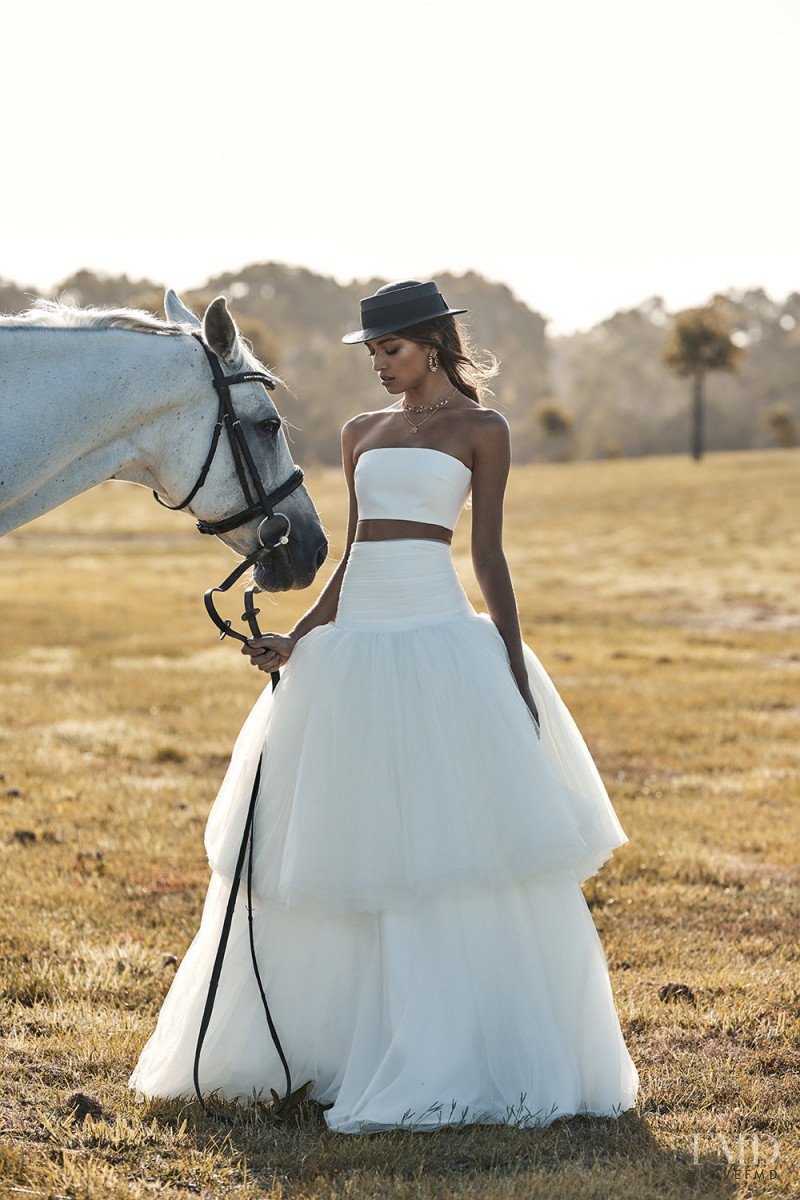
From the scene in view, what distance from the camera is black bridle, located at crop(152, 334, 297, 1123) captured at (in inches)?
136

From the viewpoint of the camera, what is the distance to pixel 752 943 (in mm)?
5141

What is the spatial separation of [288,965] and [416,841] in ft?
2.24

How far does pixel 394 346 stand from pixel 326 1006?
89.3 inches

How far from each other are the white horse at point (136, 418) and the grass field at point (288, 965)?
74.5 inches

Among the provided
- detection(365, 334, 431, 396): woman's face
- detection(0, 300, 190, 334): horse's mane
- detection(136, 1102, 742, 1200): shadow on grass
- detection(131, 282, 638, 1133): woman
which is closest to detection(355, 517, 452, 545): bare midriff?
detection(131, 282, 638, 1133): woman

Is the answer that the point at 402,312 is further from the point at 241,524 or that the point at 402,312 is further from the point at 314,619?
the point at 314,619

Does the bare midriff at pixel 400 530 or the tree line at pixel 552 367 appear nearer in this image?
the bare midriff at pixel 400 530

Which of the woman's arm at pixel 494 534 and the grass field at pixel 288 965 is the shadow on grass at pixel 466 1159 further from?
the woman's arm at pixel 494 534

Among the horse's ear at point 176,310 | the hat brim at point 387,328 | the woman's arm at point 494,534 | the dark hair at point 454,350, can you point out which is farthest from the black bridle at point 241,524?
the woman's arm at point 494,534

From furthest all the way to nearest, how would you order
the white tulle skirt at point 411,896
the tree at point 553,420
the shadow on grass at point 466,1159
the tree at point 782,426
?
1. the tree at point 553,420
2. the tree at point 782,426
3. the white tulle skirt at point 411,896
4. the shadow on grass at point 466,1159

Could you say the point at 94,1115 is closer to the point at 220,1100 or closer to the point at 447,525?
the point at 220,1100

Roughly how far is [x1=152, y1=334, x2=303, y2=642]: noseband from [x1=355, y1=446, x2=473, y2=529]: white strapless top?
1.08 ft

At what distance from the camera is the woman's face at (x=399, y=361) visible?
367cm

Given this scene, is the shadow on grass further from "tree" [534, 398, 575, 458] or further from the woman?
"tree" [534, 398, 575, 458]
